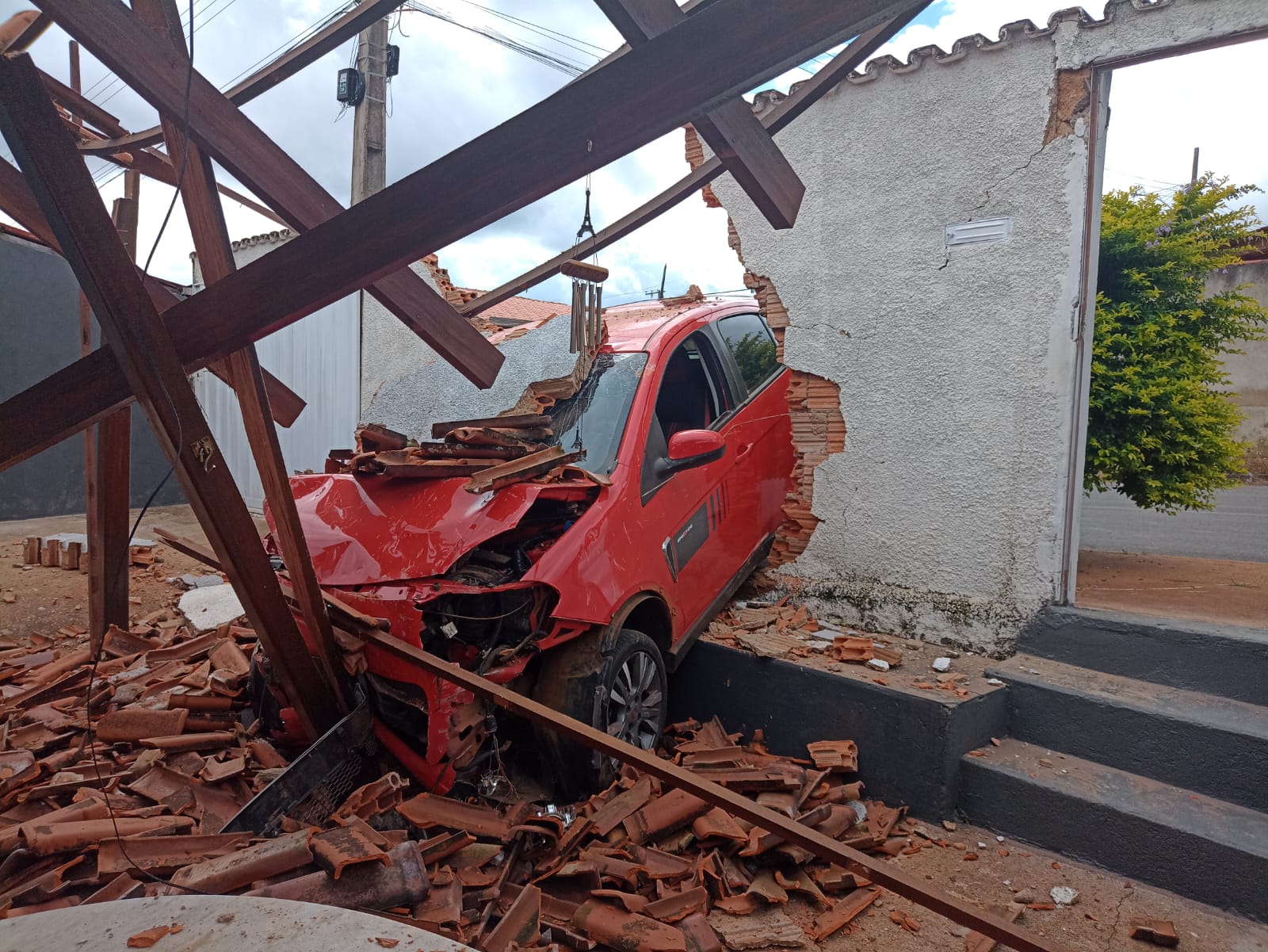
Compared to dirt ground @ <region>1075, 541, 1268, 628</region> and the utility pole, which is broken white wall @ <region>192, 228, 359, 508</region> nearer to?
the utility pole

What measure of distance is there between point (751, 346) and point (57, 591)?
613cm

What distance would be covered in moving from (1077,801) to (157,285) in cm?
488

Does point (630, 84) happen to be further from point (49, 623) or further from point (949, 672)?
point (49, 623)

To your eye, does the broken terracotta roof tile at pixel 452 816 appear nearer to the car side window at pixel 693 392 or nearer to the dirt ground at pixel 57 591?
the car side window at pixel 693 392

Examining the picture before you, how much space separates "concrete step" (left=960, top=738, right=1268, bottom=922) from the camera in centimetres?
360

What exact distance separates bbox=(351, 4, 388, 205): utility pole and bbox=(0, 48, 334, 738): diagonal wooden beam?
8.45 meters

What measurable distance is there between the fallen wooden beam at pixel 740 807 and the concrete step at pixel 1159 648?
2.20 meters

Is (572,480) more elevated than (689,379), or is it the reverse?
(689,379)

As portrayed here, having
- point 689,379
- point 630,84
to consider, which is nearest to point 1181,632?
point 689,379

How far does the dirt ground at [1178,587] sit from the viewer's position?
5254 mm

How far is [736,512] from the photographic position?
18.2ft

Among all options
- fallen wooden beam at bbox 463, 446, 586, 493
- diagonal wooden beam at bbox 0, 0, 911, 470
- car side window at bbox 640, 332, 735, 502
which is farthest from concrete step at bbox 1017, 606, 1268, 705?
diagonal wooden beam at bbox 0, 0, 911, 470

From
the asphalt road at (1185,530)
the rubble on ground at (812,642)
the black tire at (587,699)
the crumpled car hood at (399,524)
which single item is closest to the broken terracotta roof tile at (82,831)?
the crumpled car hood at (399,524)

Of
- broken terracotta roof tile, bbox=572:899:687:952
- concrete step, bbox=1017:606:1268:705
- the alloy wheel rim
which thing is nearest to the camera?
broken terracotta roof tile, bbox=572:899:687:952
